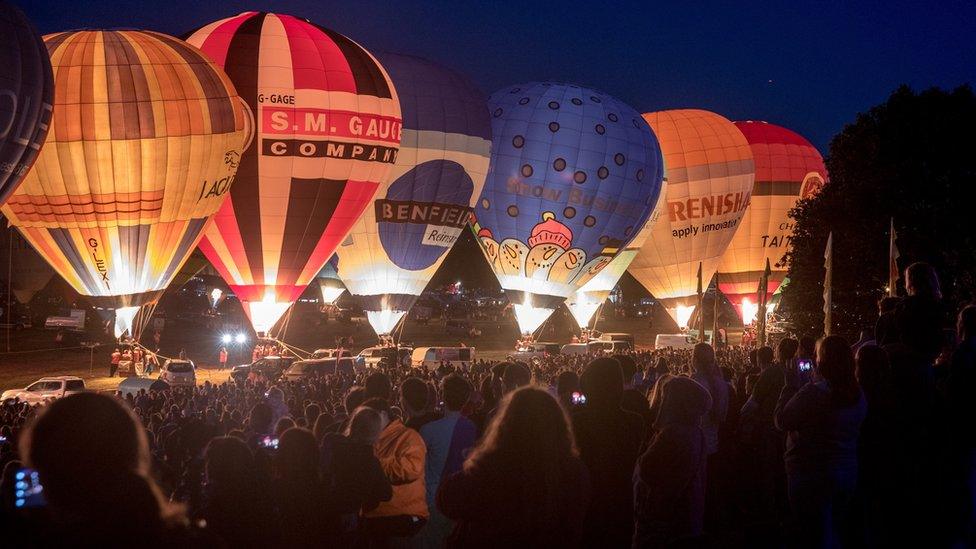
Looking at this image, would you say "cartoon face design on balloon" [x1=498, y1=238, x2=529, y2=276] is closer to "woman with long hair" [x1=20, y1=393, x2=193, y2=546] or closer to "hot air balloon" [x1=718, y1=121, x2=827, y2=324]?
"hot air balloon" [x1=718, y1=121, x2=827, y2=324]

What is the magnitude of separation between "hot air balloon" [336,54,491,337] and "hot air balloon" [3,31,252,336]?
4.96 meters

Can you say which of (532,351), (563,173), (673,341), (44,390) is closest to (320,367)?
(44,390)

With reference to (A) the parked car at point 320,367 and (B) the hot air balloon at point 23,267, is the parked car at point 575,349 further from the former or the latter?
(B) the hot air balloon at point 23,267

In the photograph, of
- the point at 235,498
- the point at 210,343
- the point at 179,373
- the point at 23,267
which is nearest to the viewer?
the point at 235,498

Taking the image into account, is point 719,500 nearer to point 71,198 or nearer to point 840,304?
point 71,198

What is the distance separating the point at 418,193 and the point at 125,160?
7.57 m

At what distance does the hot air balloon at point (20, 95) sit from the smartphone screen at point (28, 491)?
10.9 m

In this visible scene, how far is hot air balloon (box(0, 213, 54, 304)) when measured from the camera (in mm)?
36219

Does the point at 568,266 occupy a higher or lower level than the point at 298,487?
higher

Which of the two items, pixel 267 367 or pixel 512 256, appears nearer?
pixel 267 367

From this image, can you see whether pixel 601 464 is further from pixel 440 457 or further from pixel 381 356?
pixel 381 356

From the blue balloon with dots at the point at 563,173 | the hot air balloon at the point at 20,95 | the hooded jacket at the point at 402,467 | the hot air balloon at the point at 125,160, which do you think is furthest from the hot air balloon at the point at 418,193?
the hooded jacket at the point at 402,467

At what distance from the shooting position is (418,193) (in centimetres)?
2200

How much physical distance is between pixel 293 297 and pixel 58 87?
6.45m
